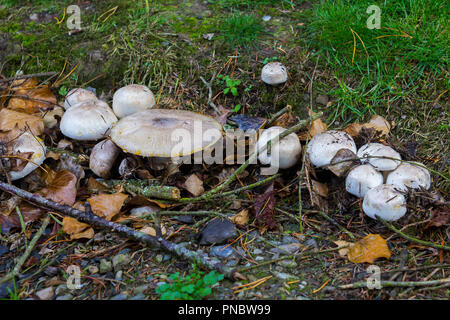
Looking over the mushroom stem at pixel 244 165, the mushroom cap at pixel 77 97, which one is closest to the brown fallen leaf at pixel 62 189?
the mushroom cap at pixel 77 97

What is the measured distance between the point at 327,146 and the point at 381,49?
54.8 inches

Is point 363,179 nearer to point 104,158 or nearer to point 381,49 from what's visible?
point 381,49

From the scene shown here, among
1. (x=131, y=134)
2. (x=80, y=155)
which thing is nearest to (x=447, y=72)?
(x=131, y=134)

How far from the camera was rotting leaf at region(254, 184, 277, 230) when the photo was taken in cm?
286

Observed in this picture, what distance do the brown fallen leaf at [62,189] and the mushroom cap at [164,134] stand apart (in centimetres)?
48

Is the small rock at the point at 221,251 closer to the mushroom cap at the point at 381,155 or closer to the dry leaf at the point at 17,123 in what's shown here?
the mushroom cap at the point at 381,155

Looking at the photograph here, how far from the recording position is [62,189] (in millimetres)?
3131

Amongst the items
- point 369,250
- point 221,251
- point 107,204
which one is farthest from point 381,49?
point 107,204

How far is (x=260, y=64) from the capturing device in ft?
13.2

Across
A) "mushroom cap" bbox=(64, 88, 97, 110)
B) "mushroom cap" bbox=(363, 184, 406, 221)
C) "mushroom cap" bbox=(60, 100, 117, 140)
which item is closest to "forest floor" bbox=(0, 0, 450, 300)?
"mushroom cap" bbox=(363, 184, 406, 221)

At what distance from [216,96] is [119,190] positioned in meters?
1.40

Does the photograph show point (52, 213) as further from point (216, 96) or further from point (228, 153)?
point (216, 96)

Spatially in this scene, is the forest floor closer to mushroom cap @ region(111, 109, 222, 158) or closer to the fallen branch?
the fallen branch

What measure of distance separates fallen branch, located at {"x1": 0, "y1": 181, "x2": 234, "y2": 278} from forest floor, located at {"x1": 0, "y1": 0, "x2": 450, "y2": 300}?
0.08 meters
